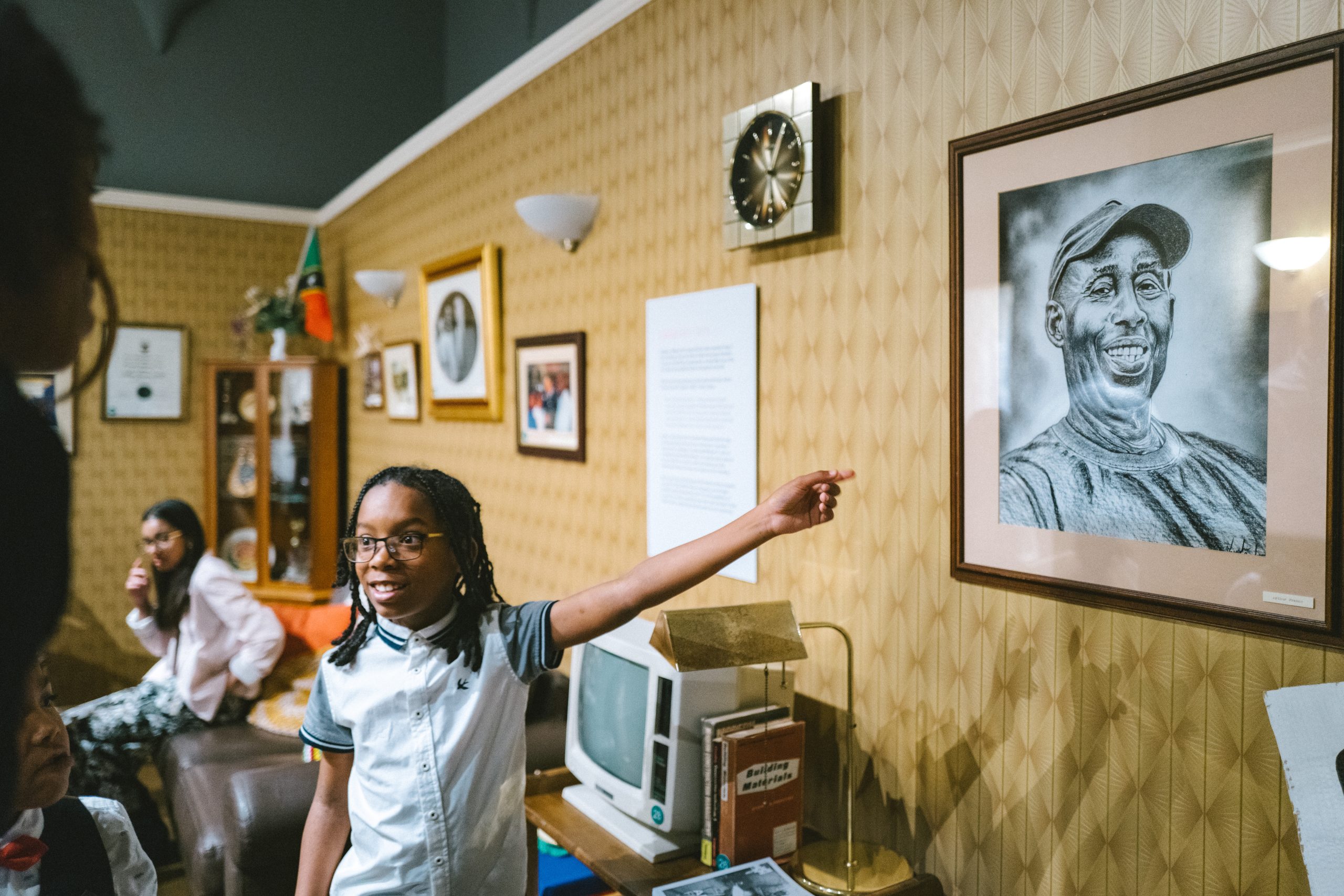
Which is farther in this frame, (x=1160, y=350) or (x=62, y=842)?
(x=62, y=842)

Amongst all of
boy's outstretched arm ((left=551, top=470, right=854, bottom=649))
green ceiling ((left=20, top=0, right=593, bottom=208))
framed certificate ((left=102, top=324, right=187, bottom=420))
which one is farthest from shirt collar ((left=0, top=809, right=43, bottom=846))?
framed certificate ((left=102, top=324, right=187, bottom=420))

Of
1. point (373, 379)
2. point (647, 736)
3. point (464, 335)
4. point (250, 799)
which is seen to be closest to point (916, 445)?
point (647, 736)

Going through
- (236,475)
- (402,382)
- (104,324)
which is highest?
(402,382)

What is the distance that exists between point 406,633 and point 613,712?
0.68 metres

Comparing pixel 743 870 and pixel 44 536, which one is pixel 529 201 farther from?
pixel 44 536

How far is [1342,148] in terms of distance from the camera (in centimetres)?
114

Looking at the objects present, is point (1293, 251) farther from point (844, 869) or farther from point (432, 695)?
point (432, 695)

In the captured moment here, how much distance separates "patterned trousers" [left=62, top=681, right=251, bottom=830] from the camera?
120 inches

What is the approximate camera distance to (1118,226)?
141cm

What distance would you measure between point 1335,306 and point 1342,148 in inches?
7.9

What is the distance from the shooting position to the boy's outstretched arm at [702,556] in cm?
134

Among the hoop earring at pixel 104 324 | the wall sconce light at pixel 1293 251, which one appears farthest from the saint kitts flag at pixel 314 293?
the wall sconce light at pixel 1293 251

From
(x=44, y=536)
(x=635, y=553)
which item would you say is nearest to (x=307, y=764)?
(x=635, y=553)

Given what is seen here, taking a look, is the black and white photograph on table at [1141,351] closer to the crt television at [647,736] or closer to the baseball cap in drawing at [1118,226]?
the baseball cap in drawing at [1118,226]
